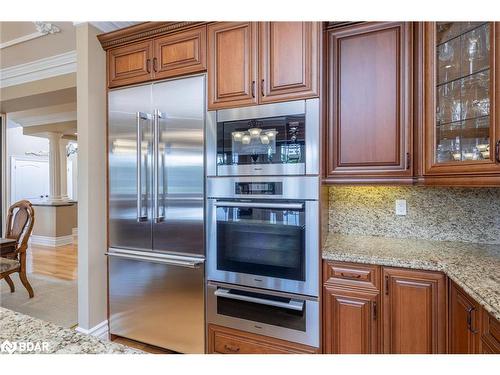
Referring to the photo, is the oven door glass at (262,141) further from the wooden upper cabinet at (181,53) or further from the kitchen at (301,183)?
the wooden upper cabinet at (181,53)

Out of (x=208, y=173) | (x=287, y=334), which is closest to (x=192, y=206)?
(x=208, y=173)

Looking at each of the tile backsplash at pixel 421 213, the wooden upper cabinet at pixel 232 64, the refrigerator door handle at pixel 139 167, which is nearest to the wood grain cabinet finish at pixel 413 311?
the tile backsplash at pixel 421 213

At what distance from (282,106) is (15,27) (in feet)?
8.79

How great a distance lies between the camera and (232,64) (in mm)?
1934

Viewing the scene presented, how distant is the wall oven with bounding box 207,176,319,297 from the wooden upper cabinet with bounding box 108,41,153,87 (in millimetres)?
1069

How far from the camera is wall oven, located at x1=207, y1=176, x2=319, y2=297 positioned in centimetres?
173

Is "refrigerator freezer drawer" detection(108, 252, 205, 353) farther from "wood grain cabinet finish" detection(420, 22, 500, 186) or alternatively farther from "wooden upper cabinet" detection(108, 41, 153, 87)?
"wood grain cabinet finish" detection(420, 22, 500, 186)

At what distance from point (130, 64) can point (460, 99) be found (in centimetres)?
236

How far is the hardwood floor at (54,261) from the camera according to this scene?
4219mm

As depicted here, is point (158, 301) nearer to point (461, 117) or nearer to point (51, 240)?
point (461, 117)

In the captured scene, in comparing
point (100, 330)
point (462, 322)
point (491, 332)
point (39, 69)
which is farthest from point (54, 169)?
point (491, 332)

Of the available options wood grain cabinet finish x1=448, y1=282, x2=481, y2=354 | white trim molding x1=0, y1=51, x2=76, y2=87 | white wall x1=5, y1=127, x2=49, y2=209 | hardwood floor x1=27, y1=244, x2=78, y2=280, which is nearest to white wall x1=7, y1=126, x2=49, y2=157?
white wall x1=5, y1=127, x2=49, y2=209

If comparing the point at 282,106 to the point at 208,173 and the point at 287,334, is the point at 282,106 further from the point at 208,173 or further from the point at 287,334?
the point at 287,334
